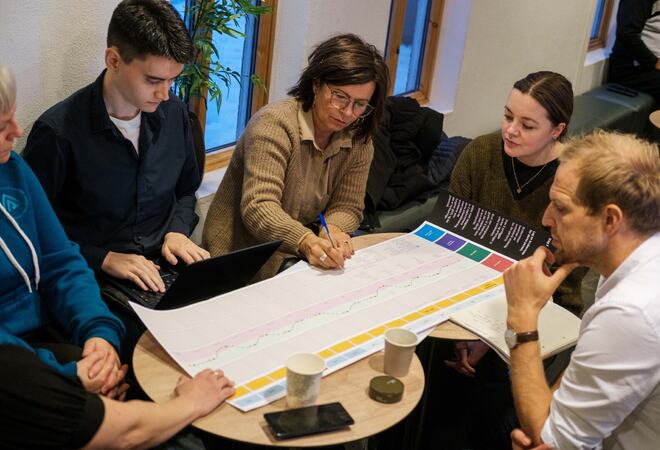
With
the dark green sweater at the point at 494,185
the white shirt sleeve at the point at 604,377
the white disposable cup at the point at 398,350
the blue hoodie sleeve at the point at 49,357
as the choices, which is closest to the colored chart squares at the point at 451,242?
the dark green sweater at the point at 494,185

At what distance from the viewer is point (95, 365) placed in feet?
6.01

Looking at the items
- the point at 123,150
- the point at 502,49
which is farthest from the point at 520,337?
the point at 502,49

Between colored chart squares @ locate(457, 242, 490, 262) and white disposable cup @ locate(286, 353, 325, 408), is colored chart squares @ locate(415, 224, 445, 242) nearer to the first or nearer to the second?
colored chart squares @ locate(457, 242, 490, 262)

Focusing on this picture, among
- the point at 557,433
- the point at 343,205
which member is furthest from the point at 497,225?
the point at 557,433

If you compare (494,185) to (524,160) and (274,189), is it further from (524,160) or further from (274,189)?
(274,189)

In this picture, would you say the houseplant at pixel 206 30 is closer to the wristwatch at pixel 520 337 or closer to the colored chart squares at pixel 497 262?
the colored chart squares at pixel 497 262

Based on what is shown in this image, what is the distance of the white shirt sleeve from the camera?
156cm

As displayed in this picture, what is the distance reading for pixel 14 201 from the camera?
1.92 meters

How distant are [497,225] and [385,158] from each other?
1.34 metres

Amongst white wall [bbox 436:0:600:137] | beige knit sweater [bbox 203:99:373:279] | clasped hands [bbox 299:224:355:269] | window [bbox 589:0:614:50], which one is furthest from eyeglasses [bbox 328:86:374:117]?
window [bbox 589:0:614:50]

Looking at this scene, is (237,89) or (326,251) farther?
(237,89)

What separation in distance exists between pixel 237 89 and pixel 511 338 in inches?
88.5

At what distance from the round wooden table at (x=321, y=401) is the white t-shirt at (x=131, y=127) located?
0.77m

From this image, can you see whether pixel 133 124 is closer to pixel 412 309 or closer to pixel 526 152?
pixel 412 309
